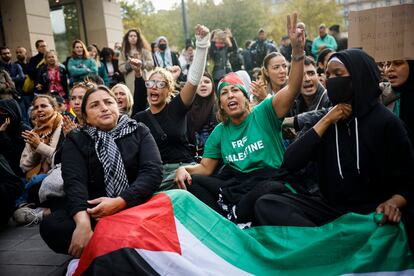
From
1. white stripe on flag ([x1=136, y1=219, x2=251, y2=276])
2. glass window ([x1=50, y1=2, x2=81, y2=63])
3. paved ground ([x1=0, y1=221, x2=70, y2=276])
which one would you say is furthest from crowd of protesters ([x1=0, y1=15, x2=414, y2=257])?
glass window ([x1=50, y1=2, x2=81, y2=63])

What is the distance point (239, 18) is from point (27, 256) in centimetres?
3009

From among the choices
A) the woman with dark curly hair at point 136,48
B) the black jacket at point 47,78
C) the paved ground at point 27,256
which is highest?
the woman with dark curly hair at point 136,48

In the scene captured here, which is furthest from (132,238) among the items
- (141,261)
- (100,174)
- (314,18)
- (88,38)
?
(314,18)

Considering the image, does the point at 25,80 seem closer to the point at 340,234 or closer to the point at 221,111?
the point at 221,111

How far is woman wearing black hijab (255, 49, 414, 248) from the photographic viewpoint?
100 inches

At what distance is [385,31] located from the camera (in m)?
3.04

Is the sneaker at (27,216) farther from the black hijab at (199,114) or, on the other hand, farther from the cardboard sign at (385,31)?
the cardboard sign at (385,31)

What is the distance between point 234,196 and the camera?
11.3ft

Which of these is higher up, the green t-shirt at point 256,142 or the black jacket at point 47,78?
the black jacket at point 47,78

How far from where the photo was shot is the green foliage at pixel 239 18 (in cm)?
3156

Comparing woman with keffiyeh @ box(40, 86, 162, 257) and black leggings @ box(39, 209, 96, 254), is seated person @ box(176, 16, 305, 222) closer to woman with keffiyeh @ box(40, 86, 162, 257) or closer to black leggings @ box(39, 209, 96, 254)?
woman with keffiyeh @ box(40, 86, 162, 257)

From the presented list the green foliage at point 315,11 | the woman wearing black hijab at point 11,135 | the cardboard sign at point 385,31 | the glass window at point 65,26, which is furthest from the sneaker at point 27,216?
the green foliage at point 315,11

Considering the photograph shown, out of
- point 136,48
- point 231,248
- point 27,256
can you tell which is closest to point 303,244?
point 231,248

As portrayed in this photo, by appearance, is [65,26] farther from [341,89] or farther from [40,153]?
[341,89]
